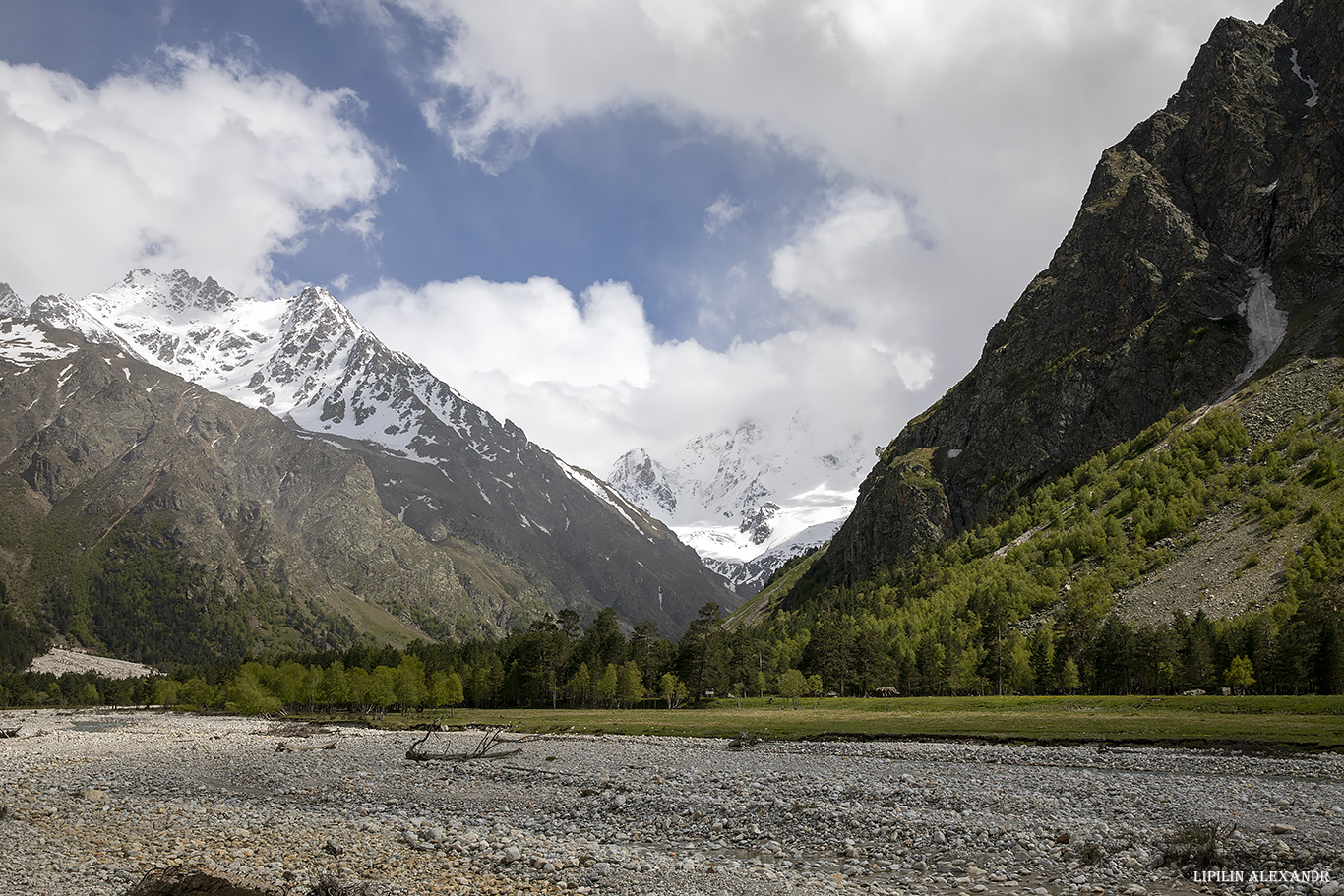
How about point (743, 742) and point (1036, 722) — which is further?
point (1036, 722)

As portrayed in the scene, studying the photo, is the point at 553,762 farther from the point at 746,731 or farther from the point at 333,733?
the point at 333,733

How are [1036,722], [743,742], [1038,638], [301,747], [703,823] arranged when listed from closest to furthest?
[703,823] → [743,742] → [301,747] → [1036,722] → [1038,638]

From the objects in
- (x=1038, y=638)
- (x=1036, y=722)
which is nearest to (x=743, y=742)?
(x=1036, y=722)

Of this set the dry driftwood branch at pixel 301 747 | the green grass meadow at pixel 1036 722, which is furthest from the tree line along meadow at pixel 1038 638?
the dry driftwood branch at pixel 301 747

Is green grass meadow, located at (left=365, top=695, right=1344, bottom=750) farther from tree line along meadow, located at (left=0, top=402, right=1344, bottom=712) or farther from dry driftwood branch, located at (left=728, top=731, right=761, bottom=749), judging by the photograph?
tree line along meadow, located at (left=0, top=402, right=1344, bottom=712)

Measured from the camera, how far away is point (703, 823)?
2977 centimetres

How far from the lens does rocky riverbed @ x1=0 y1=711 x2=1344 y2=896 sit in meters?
21.4

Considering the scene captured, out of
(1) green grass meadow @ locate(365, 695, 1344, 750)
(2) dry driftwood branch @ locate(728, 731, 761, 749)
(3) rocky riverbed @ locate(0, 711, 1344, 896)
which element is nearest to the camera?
(3) rocky riverbed @ locate(0, 711, 1344, 896)

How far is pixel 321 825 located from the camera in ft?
97.8

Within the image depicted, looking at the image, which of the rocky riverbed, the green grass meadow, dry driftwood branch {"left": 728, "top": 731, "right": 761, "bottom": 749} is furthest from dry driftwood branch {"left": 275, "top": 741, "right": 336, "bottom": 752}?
dry driftwood branch {"left": 728, "top": 731, "right": 761, "bottom": 749}

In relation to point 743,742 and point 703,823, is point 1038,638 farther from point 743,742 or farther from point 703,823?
point 703,823

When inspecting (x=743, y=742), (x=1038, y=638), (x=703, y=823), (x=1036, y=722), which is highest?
(x=1038, y=638)

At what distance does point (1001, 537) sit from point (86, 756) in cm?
16866

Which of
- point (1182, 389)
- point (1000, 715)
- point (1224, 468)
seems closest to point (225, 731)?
point (1000, 715)
